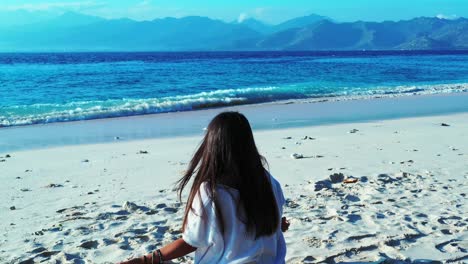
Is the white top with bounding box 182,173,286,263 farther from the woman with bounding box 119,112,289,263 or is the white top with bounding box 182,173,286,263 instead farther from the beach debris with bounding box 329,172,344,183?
the beach debris with bounding box 329,172,344,183

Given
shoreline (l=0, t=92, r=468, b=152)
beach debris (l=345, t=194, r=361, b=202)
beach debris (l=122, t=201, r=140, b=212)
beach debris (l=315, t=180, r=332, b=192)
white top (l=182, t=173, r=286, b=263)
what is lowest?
beach debris (l=345, t=194, r=361, b=202)

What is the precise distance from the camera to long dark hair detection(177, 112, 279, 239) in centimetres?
224

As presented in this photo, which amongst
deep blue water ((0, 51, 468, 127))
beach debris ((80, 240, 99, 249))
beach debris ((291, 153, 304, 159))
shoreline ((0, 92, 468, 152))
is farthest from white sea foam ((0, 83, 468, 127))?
beach debris ((80, 240, 99, 249))

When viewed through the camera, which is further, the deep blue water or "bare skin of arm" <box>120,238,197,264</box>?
the deep blue water

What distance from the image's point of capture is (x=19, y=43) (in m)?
184

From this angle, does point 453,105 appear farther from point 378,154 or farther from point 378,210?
point 378,210

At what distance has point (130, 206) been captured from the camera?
530 centimetres

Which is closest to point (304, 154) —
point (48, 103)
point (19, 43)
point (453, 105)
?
point (453, 105)

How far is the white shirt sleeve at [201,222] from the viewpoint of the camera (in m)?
2.29

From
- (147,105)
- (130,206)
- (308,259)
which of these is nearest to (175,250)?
(308,259)

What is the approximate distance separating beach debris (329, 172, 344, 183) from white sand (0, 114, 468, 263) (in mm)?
142

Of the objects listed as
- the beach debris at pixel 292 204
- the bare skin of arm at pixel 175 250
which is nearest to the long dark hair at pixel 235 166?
the bare skin of arm at pixel 175 250

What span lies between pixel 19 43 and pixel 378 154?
194 meters

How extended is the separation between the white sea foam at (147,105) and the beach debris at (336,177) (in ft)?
32.8
